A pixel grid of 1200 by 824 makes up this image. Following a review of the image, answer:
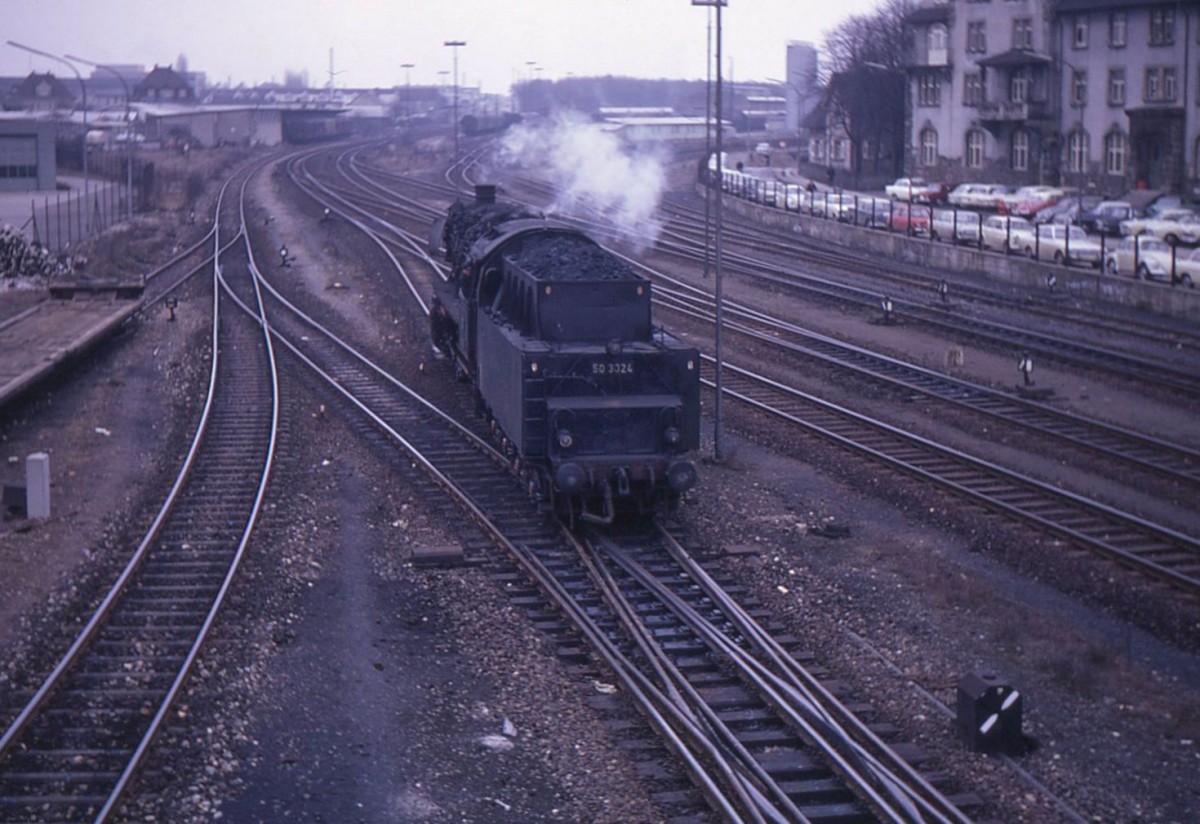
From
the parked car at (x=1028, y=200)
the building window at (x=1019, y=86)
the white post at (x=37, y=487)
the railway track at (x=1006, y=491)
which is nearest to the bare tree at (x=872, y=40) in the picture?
the building window at (x=1019, y=86)

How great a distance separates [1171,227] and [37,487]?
3532 centimetres

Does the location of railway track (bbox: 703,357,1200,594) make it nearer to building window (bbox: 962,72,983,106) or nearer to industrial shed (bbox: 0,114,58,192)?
building window (bbox: 962,72,983,106)

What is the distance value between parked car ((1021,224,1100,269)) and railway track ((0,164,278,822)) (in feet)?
83.6

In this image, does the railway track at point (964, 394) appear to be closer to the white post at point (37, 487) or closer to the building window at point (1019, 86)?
the white post at point (37, 487)

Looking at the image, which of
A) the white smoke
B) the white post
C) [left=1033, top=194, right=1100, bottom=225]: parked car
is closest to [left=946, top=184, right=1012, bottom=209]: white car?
[left=1033, top=194, right=1100, bottom=225]: parked car

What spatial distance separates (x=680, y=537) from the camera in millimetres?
15023

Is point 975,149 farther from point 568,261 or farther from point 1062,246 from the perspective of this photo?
point 568,261

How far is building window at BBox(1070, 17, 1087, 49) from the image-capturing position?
2219 inches

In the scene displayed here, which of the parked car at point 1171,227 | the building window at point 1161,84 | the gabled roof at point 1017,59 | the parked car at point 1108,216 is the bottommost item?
the parked car at point 1171,227

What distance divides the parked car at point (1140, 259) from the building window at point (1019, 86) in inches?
1014

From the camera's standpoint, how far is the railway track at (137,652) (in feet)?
30.1

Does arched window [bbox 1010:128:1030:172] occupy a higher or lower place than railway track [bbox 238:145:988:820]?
higher

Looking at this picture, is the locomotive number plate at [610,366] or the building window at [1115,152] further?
the building window at [1115,152]

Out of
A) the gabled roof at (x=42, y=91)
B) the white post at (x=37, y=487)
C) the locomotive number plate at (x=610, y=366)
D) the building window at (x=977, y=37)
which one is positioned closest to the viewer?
the locomotive number plate at (x=610, y=366)
